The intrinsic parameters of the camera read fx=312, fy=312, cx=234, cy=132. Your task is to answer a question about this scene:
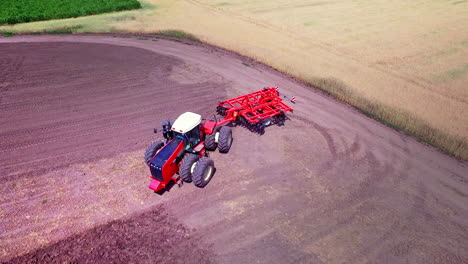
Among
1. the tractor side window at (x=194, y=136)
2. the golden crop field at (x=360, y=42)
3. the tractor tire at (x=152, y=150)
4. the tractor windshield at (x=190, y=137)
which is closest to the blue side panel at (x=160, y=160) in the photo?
the tractor windshield at (x=190, y=137)

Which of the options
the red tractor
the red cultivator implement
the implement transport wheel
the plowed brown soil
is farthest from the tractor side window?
the implement transport wheel

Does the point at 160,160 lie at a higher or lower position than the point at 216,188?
higher

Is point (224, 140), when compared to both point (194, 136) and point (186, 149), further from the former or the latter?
point (186, 149)

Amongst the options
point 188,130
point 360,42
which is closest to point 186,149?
point 188,130

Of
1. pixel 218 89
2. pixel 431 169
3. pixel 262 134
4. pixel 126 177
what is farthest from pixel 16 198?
pixel 431 169

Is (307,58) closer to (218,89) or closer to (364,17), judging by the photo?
(218,89)

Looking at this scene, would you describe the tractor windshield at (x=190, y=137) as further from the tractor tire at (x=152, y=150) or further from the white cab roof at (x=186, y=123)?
the tractor tire at (x=152, y=150)
